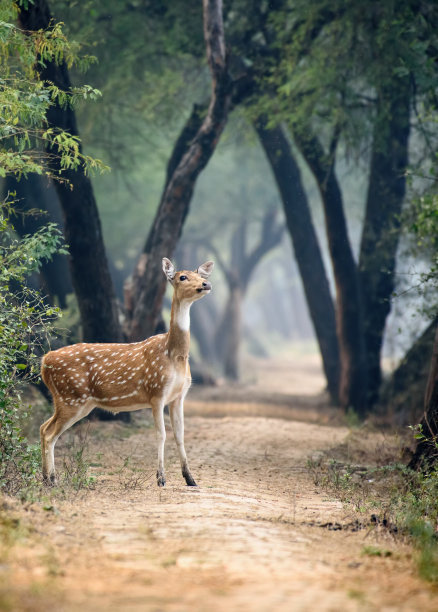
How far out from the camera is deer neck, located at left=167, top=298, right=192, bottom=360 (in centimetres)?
811

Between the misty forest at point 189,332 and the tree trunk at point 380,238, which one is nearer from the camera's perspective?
the misty forest at point 189,332

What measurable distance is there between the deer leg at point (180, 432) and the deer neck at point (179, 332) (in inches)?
19.9

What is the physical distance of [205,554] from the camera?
5.25 metres

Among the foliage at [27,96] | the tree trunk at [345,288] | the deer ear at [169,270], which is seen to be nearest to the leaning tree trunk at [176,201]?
the tree trunk at [345,288]

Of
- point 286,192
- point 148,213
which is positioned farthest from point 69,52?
point 148,213

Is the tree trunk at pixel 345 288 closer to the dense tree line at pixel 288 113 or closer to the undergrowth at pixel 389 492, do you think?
the dense tree line at pixel 288 113

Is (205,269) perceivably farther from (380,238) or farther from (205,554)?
(380,238)

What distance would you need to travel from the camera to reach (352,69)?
13.9 meters

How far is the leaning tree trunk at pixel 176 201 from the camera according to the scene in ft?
42.7

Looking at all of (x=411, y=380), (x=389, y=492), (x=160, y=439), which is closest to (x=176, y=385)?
(x=160, y=439)

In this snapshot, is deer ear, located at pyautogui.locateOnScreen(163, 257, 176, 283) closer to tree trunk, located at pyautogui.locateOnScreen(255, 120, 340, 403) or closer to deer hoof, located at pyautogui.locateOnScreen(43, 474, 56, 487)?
deer hoof, located at pyautogui.locateOnScreen(43, 474, 56, 487)

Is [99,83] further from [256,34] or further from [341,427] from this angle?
[341,427]

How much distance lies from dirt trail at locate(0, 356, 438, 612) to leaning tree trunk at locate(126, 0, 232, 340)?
5178 mm

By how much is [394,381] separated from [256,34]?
7.48 metres
